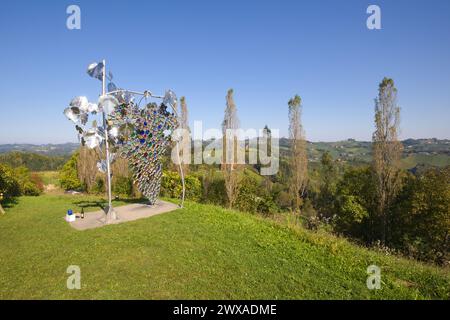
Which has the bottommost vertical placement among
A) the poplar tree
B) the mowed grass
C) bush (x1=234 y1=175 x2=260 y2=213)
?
bush (x1=234 y1=175 x2=260 y2=213)

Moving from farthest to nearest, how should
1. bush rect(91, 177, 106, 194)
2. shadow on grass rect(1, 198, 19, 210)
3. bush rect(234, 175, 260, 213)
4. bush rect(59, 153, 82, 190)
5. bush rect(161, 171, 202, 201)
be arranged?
bush rect(59, 153, 82, 190), bush rect(91, 177, 106, 194), bush rect(234, 175, 260, 213), bush rect(161, 171, 202, 201), shadow on grass rect(1, 198, 19, 210)

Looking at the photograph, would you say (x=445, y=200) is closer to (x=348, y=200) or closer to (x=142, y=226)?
(x=348, y=200)

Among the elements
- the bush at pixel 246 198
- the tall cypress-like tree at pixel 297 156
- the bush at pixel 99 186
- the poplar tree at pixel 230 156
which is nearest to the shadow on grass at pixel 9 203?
the bush at pixel 99 186

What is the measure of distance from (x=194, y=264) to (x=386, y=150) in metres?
15.8

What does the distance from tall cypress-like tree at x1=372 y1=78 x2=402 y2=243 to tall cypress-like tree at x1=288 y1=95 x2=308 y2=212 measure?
18.4 feet

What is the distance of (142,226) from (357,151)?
11543 centimetres

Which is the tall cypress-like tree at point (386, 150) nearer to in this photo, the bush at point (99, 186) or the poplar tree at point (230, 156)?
the poplar tree at point (230, 156)

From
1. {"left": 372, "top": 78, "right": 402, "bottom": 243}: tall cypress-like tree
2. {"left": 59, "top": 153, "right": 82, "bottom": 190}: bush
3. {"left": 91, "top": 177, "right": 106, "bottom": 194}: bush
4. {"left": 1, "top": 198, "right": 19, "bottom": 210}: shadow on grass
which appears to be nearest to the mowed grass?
{"left": 1, "top": 198, "right": 19, "bottom": 210}: shadow on grass

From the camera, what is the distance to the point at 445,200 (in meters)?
15.5

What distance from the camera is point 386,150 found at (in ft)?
55.1

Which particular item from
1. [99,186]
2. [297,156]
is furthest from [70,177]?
[297,156]

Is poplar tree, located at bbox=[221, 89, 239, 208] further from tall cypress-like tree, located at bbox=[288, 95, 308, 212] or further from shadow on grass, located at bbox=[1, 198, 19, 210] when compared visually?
shadow on grass, located at bbox=[1, 198, 19, 210]

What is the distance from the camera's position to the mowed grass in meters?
5.19

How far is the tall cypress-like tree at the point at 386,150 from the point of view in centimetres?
1675
